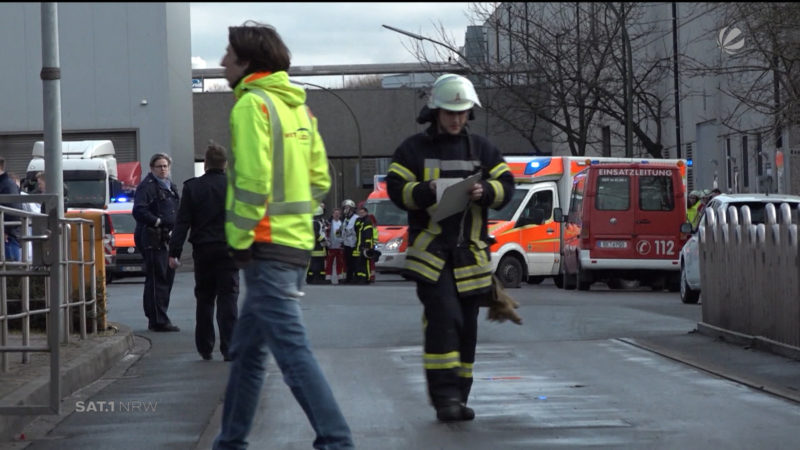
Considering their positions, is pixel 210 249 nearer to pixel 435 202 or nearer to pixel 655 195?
pixel 435 202

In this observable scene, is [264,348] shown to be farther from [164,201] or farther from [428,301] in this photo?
[164,201]

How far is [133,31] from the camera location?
49406mm

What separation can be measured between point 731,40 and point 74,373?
16048 millimetres

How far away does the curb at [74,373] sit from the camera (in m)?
7.64

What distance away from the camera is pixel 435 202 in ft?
24.4

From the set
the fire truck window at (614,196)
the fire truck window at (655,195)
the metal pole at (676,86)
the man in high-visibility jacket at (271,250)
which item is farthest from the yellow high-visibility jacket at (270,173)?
the metal pole at (676,86)

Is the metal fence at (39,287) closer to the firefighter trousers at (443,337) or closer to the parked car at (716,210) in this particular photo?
the firefighter trousers at (443,337)

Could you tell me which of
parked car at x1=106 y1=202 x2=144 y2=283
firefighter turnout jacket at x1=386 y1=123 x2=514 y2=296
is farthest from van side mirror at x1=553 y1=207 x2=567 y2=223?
firefighter turnout jacket at x1=386 y1=123 x2=514 y2=296

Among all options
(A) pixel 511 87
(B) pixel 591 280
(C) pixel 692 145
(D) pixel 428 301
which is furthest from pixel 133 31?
(D) pixel 428 301

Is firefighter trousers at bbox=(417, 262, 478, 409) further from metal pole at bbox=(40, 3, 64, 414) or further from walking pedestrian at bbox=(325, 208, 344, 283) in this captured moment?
walking pedestrian at bbox=(325, 208, 344, 283)

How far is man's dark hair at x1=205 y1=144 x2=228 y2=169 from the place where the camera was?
11398mm

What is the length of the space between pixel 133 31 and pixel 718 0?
104 feet

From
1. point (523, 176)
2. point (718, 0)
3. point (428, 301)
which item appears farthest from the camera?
point (523, 176)

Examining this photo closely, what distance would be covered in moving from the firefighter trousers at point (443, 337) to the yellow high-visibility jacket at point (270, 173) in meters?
1.43
